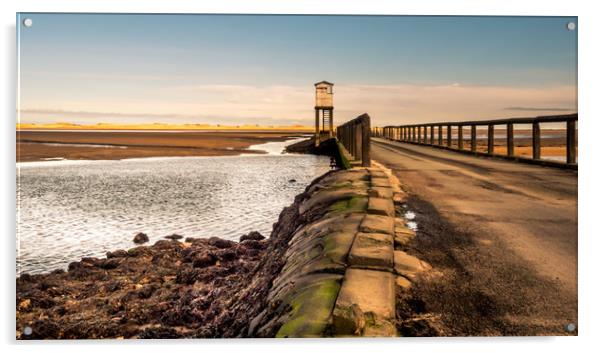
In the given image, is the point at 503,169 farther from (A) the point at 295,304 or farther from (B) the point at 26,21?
(B) the point at 26,21

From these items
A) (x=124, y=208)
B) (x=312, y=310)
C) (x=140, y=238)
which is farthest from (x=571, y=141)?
(x=124, y=208)

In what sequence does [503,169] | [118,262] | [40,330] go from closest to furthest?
1. [40,330]
2. [118,262]
3. [503,169]

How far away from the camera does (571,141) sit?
723 centimetres

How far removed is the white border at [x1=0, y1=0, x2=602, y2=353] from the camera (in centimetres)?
453

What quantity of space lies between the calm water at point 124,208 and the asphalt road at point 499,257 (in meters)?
4.06

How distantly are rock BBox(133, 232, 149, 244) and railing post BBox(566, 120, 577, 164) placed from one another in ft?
22.6

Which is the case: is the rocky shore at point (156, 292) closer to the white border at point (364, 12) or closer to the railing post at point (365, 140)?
the white border at point (364, 12)

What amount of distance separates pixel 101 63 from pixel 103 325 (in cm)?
315

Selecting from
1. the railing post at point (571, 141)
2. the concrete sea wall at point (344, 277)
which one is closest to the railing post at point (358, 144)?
the railing post at point (571, 141)

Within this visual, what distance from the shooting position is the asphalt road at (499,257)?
292cm

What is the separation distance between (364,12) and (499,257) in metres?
3.23

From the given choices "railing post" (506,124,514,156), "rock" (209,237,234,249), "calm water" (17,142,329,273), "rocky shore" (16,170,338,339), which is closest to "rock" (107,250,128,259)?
"rocky shore" (16,170,338,339)
